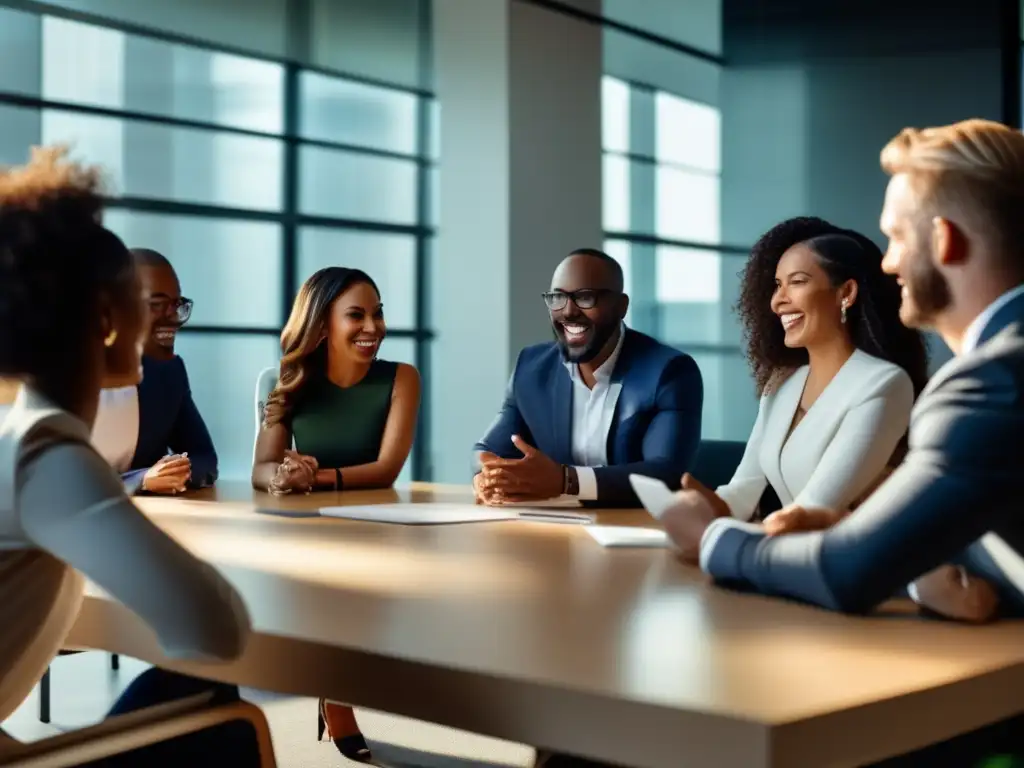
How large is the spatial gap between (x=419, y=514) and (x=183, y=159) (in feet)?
16.7

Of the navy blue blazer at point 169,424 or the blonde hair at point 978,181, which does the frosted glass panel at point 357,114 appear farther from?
the blonde hair at point 978,181

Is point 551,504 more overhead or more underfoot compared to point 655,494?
more underfoot

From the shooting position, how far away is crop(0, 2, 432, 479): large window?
6832mm

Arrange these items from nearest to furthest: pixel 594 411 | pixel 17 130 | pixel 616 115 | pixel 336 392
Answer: pixel 594 411
pixel 336 392
pixel 17 130
pixel 616 115

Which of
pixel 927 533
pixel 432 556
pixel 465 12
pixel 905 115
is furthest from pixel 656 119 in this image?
pixel 927 533

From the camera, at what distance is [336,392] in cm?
409

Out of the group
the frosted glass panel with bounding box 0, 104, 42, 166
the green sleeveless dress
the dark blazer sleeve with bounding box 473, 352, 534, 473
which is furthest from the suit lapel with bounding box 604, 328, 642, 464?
the frosted glass panel with bounding box 0, 104, 42, 166

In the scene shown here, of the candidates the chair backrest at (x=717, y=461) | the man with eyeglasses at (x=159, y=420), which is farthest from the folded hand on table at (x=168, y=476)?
the chair backrest at (x=717, y=461)

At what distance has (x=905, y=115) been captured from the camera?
23.4 ft

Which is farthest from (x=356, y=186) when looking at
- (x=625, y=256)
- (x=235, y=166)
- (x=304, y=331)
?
(x=304, y=331)

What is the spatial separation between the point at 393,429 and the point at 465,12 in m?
4.73

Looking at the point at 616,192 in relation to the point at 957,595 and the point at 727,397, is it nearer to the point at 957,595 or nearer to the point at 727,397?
the point at 727,397

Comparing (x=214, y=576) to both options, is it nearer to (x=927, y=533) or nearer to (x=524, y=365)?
Result: (x=927, y=533)

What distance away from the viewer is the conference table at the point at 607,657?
1.26 m
